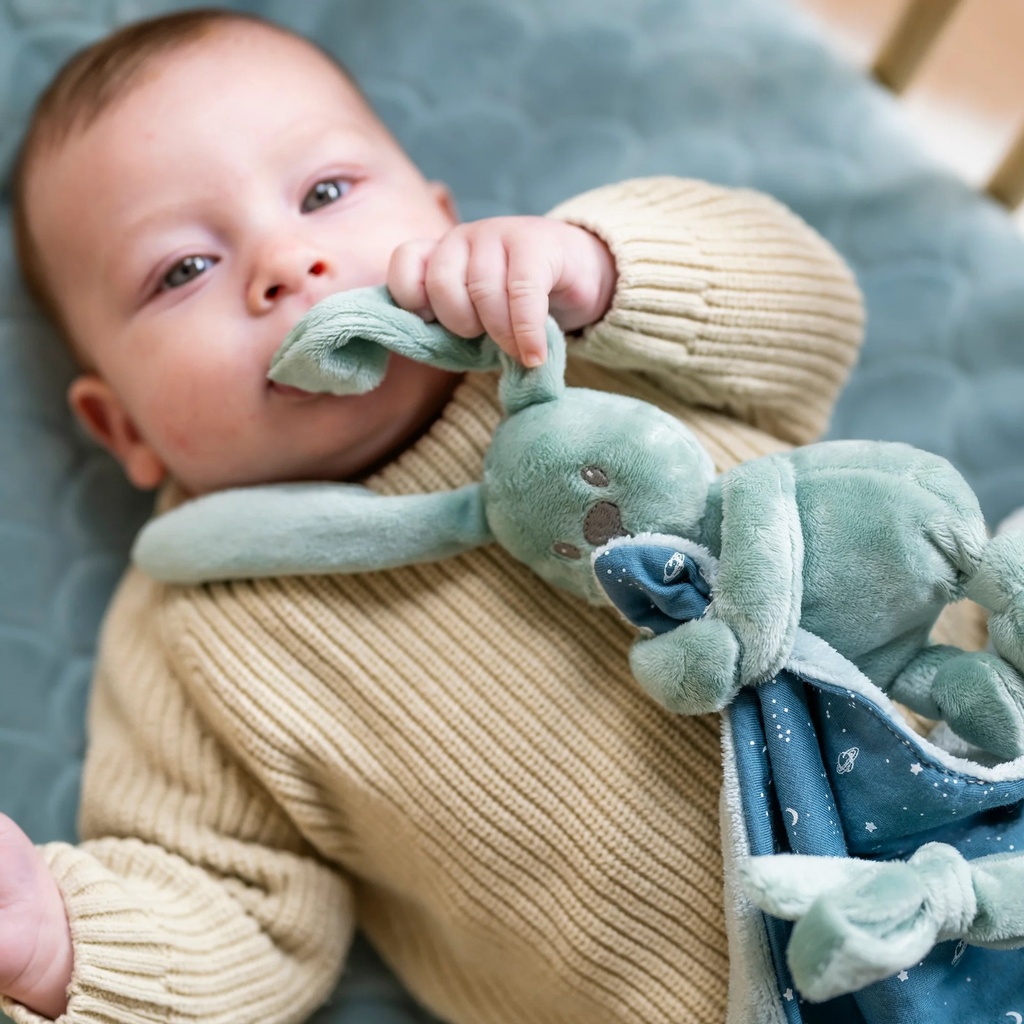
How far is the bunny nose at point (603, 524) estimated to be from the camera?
0.71 m

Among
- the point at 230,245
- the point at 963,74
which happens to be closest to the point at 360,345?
the point at 230,245

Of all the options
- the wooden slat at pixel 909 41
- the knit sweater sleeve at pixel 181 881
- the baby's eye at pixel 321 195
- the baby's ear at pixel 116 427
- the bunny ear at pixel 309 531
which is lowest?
the knit sweater sleeve at pixel 181 881

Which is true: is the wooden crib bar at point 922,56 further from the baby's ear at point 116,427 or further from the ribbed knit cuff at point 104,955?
the ribbed knit cuff at point 104,955

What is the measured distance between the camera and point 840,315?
94 centimetres

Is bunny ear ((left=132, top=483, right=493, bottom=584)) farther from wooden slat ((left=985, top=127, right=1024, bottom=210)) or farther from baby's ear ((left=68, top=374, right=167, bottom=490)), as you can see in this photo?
wooden slat ((left=985, top=127, right=1024, bottom=210))

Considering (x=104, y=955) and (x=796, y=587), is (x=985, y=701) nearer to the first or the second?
(x=796, y=587)

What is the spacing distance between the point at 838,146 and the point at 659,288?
1.67 ft

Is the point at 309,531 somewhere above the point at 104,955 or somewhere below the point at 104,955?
above

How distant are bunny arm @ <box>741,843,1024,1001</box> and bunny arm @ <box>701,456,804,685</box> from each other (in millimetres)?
127

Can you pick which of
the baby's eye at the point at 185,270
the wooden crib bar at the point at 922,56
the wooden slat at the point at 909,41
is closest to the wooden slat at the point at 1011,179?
the wooden crib bar at the point at 922,56

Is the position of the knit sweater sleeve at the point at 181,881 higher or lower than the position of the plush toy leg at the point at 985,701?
lower

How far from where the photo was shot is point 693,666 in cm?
66

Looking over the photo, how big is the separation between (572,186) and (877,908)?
0.85 meters

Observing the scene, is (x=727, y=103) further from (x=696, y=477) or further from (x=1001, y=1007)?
(x=1001, y=1007)
